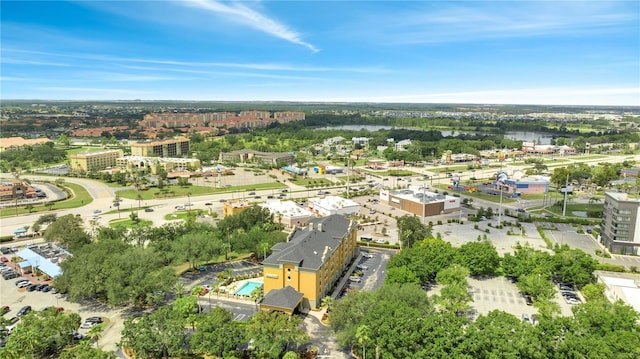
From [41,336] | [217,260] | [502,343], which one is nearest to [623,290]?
[502,343]

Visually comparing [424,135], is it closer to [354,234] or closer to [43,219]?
[354,234]

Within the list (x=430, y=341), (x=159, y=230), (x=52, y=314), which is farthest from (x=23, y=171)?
(x=430, y=341)

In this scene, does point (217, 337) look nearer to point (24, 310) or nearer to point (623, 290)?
point (24, 310)

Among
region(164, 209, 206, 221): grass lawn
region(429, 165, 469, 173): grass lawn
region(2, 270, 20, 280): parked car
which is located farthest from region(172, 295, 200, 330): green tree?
region(429, 165, 469, 173): grass lawn

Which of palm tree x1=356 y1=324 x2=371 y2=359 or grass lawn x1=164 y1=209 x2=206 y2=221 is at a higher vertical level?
palm tree x1=356 y1=324 x2=371 y2=359

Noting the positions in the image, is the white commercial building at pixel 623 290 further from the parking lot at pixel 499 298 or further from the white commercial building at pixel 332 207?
the white commercial building at pixel 332 207

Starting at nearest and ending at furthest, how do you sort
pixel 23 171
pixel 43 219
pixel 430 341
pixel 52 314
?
pixel 430 341
pixel 52 314
pixel 43 219
pixel 23 171

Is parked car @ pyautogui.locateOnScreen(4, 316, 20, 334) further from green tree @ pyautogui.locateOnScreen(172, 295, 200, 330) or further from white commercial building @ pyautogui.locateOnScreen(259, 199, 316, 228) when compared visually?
white commercial building @ pyautogui.locateOnScreen(259, 199, 316, 228)
